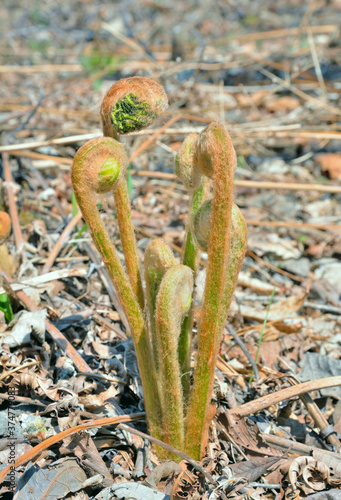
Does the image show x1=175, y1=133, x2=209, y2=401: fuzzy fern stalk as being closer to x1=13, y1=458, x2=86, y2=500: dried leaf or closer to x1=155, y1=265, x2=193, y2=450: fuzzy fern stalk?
x1=155, y1=265, x2=193, y2=450: fuzzy fern stalk

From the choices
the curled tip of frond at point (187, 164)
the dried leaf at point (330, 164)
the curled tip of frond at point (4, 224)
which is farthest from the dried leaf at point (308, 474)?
the dried leaf at point (330, 164)

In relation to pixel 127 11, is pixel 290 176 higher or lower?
lower

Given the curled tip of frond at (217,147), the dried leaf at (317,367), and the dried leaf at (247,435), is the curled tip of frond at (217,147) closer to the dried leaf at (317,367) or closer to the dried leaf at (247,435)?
the dried leaf at (247,435)

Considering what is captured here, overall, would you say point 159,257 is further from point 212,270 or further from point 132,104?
point 132,104

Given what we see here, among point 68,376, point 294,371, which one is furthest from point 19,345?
point 294,371

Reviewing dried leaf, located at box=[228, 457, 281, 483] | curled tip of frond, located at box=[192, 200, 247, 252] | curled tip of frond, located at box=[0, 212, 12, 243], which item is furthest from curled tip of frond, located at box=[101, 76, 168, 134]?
dried leaf, located at box=[228, 457, 281, 483]

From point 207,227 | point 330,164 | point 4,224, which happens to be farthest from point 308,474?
point 330,164

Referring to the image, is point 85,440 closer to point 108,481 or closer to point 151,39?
point 108,481
